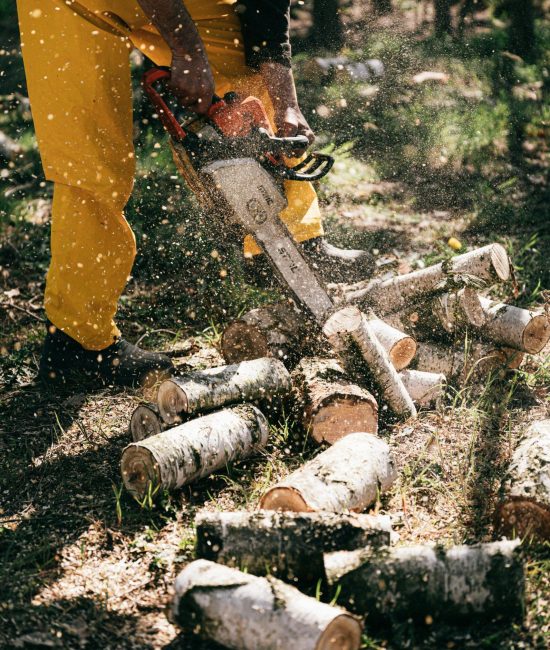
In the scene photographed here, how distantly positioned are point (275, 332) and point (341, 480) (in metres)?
1.00

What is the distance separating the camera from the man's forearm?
2869 mm

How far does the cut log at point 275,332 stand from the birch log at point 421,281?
259mm

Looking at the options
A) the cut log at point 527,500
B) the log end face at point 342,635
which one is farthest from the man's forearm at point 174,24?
the log end face at point 342,635

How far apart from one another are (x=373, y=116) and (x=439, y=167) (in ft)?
2.72

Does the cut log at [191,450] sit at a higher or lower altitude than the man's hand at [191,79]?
lower

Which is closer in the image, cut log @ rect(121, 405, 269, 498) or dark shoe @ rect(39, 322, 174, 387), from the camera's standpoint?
cut log @ rect(121, 405, 269, 498)

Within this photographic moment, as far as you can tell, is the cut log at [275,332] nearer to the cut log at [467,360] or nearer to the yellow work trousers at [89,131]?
the yellow work trousers at [89,131]

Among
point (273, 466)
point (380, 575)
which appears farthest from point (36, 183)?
point (380, 575)

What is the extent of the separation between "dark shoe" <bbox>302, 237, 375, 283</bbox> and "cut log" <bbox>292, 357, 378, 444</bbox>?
651 millimetres

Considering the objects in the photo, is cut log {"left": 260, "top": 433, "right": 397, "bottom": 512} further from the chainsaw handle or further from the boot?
the chainsaw handle

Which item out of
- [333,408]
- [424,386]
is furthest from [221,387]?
[424,386]

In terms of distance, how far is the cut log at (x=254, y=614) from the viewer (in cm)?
A: 182

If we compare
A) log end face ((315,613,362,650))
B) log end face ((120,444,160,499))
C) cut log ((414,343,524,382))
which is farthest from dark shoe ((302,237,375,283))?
log end face ((315,613,362,650))

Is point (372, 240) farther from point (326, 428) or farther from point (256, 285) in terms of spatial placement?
point (326, 428)
